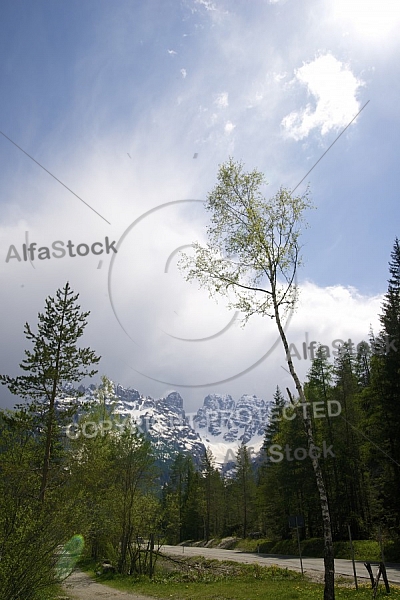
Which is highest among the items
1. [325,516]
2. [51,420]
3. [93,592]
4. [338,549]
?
[51,420]

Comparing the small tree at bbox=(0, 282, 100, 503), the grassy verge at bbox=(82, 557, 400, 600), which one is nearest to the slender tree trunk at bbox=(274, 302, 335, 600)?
the grassy verge at bbox=(82, 557, 400, 600)

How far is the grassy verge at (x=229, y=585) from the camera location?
14.9 metres

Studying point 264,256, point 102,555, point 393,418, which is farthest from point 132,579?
point 264,256

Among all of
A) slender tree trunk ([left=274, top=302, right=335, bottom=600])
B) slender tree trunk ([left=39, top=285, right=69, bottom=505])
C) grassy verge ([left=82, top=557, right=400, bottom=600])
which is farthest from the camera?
slender tree trunk ([left=39, top=285, right=69, bottom=505])

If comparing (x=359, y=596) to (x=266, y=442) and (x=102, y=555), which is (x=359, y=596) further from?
(x=266, y=442)

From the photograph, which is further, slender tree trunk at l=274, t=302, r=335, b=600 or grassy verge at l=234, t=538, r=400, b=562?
grassy verge at l=234, t=538, r=400, b=562

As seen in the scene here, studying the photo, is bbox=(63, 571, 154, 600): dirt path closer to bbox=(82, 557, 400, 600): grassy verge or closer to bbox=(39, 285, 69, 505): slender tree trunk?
bbox=(82, 557, 400, 600): grassy verge

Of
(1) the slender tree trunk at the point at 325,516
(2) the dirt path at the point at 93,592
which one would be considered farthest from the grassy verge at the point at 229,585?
(1) the slender tree trunk at the point at 325,516

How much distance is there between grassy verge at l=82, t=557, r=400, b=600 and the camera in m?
14.9

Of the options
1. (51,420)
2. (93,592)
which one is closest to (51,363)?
(51,420)

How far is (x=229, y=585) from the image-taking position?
1891 cm

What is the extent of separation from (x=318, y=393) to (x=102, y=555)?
69.0 feet

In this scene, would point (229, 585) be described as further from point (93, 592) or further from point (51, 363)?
point (51, 363)

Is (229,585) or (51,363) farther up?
(51,363)
